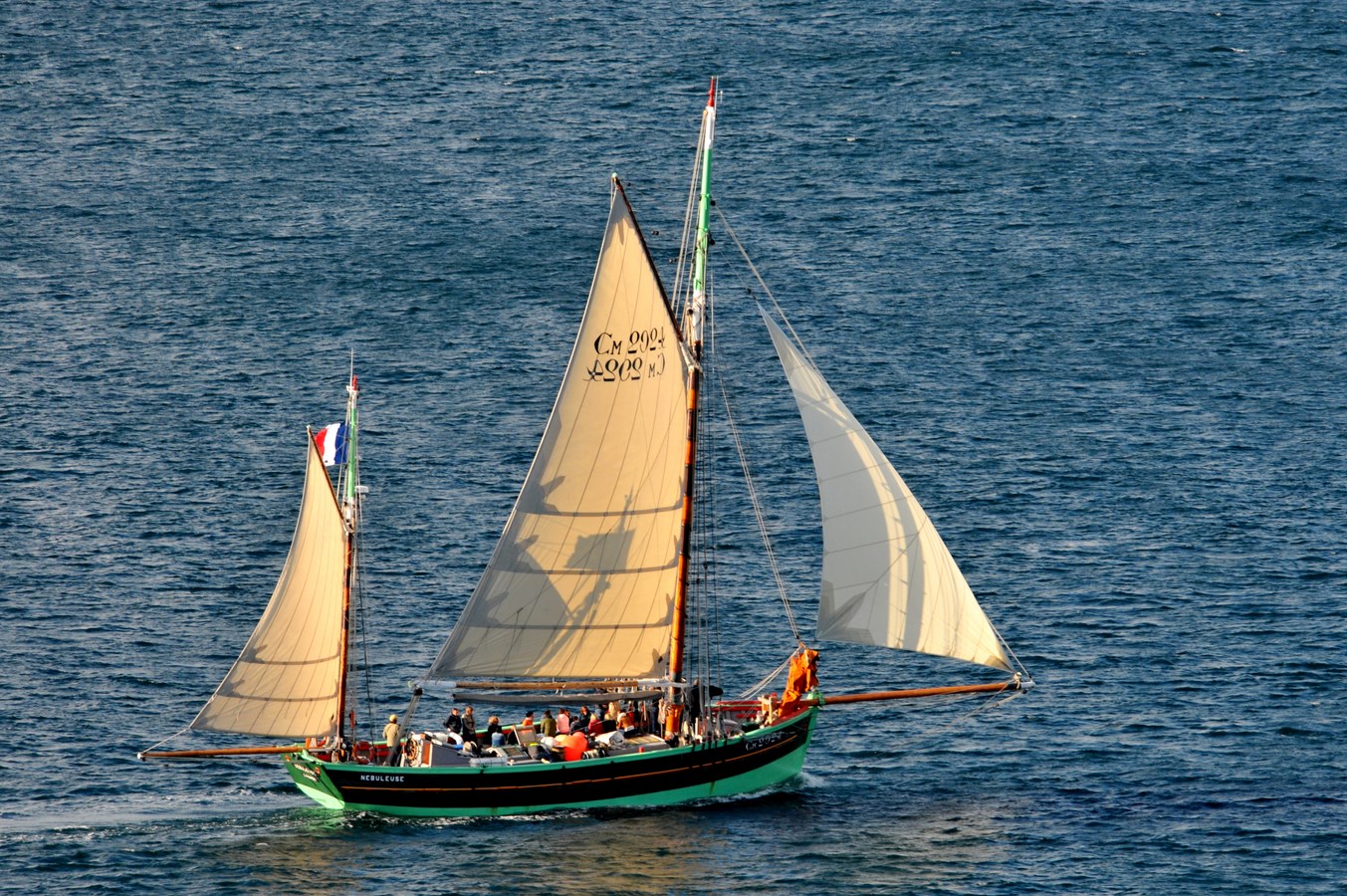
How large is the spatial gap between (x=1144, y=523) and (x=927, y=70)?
73.2 meters

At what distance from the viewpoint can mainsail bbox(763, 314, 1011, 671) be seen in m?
74.9

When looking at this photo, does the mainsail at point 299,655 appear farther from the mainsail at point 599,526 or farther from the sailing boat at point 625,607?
the mainsail at point 599,526

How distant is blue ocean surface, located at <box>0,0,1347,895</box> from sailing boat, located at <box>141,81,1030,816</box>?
1.92 meters

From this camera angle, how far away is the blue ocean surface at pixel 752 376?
78.2m

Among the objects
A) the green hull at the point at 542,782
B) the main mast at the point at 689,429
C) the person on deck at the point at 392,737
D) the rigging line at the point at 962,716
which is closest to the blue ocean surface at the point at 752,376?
the rigging line at the point at 962,716

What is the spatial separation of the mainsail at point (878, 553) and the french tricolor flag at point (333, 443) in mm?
15952

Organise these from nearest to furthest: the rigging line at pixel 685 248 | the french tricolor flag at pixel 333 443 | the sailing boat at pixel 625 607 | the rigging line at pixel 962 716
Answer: the sailing boat at pixel 625 607
the french tricolor flag at pixel 333 443
the rigging line at pixel 685 248
the rigging line at pixel 962 716

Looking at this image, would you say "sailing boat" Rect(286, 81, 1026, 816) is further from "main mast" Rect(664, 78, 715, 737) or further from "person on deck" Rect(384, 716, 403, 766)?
"person on deck" Rect(384, 716, 403, 766)

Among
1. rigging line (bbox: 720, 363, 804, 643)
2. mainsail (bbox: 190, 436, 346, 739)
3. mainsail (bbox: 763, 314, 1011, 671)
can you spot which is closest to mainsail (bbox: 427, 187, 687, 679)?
mainsail (bbox: 190, 436, 346, 739)

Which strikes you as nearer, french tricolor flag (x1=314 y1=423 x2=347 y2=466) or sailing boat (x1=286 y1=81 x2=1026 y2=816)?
sailing boat (x1=286 y1=81 x2=1026 y2=816)

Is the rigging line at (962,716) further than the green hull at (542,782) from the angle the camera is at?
Yes

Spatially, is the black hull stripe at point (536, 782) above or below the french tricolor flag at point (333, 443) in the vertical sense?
below

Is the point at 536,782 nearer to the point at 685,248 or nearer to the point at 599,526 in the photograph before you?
the point at 599,526

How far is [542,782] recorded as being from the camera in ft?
251
